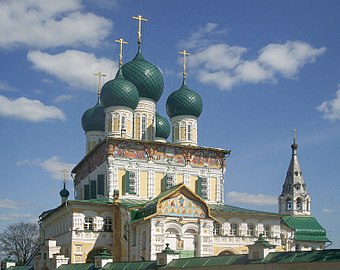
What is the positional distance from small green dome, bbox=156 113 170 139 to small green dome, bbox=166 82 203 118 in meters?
2.58

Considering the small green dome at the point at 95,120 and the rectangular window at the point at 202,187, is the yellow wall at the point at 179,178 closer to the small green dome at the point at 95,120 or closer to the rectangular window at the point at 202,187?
the rectangular window at the point at 202,187

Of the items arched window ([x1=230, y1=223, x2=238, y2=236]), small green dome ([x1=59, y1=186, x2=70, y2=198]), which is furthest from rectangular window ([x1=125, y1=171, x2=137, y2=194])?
small green dome ([x1=59, y1=186, x2=70, y2=198])

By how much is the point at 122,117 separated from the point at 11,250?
22.8 meters

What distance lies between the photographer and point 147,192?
3428 cm

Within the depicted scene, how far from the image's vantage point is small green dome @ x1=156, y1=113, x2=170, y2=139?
4141 centimetres

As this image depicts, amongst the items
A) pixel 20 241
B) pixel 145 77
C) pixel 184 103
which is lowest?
pixel 20 241

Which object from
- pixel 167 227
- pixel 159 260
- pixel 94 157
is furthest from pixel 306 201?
pixel 159 260

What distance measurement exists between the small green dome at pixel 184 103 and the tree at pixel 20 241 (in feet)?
67.1

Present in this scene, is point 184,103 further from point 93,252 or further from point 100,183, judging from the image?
point 93,252

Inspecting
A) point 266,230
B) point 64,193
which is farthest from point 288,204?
point 64,193

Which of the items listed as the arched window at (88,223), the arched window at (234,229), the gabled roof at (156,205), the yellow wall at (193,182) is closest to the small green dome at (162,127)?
the yellow wall at (193,182)

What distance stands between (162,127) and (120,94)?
22.4 feet

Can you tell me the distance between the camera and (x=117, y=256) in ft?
101

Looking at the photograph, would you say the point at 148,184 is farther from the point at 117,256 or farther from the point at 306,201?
the point at 306,201
